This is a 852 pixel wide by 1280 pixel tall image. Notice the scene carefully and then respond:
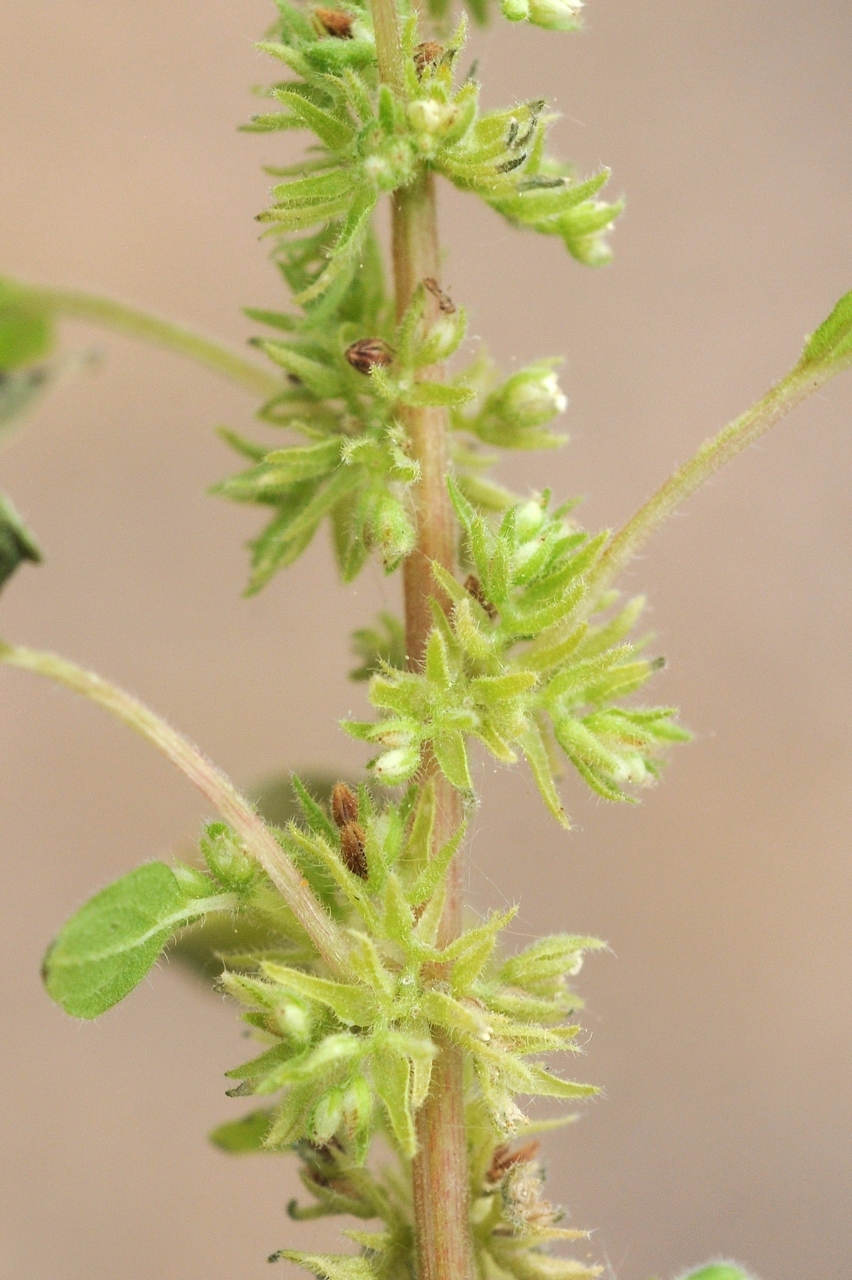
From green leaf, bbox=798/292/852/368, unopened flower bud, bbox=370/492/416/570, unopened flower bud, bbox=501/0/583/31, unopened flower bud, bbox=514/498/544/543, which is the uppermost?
unopened flower bud, bbox=501/0/583/31

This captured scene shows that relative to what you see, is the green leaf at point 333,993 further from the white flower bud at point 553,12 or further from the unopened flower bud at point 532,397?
the white flower bud at point 553,12

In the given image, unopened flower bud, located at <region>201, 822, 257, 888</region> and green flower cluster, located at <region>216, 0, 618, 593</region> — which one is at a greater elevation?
green flower cluster, located at <region>216, 0, 618, 593</region>

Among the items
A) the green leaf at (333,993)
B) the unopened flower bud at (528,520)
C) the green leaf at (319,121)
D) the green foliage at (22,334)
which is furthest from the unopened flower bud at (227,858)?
the green foliage at (22,334)

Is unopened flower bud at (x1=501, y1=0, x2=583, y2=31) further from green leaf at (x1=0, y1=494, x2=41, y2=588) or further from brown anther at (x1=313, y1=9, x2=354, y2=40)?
green leaf at (x1=0, y1=494, x2=41, y2=588)

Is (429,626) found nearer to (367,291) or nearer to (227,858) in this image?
(227,858)

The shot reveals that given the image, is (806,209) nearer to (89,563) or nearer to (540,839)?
(540,839)

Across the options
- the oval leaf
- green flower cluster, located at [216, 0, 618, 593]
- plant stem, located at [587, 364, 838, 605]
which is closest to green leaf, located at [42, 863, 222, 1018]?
the oval leaf

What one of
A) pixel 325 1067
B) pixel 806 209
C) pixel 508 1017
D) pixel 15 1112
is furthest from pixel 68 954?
pixel 806 209
